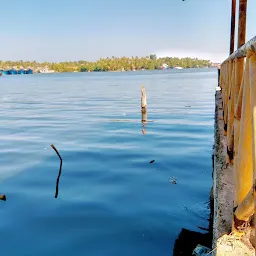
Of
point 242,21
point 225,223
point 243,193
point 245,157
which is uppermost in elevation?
point 242,21

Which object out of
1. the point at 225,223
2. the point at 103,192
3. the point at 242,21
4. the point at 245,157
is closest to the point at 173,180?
the point at 103,192

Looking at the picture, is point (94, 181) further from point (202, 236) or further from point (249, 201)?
point (249, 201)

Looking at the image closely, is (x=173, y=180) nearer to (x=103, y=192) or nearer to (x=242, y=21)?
(x=103, y=192)

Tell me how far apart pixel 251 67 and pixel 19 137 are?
47.3 feet

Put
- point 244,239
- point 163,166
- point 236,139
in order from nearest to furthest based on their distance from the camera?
point 244,239
point 236,139
point 163,166

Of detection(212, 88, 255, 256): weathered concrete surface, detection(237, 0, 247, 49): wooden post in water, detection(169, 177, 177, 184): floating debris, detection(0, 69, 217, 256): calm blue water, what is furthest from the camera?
detection(169, 177, 177, 184): floating debris

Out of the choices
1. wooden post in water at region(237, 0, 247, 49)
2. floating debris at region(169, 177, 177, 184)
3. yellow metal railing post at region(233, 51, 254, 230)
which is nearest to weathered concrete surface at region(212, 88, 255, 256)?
yellow metal railing post at region(233, 51, 254, 230)

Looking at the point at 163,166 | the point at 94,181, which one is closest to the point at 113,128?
the point at 163,166

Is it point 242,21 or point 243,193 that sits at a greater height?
point 242,21

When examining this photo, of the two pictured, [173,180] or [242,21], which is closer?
[242,21]

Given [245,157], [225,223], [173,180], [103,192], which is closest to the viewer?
[245,157]

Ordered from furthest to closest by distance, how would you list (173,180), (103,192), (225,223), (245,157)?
(173,180) → (103,192) → (225,223) → (245,157)

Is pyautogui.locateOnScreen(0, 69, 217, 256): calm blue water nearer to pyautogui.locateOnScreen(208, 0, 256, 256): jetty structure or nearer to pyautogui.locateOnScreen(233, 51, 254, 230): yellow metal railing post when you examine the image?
pyautogui.locateOnScreen(208, 0, 256, 256): jetty structure

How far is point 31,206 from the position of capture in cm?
722
